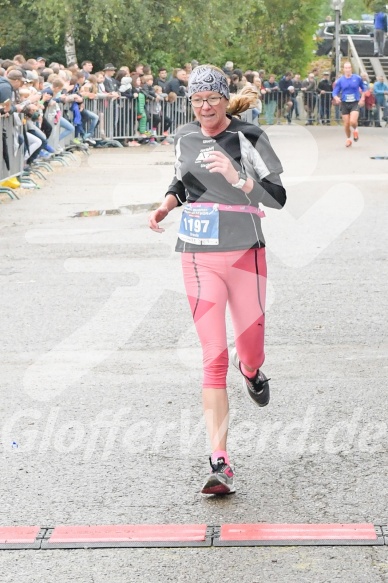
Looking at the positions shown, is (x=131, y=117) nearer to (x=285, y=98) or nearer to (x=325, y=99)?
(x=285, y=98)

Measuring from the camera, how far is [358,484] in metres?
5.41

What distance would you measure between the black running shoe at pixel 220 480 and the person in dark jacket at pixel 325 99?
3987cm

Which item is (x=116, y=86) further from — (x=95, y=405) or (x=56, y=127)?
(x=95, y=405)

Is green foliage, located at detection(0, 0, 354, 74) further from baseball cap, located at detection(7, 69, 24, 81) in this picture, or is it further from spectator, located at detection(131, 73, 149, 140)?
baseball cap, located at detection(7, 69, 24, 81)

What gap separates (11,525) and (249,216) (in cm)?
173

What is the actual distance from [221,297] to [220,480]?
86 centimetres

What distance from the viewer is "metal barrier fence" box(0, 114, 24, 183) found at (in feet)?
58.5

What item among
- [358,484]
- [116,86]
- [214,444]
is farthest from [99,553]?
[116,86]

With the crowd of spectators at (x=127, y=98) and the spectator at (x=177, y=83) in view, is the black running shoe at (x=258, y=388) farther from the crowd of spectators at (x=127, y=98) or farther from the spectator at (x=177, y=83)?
the spectator at (x=177, y=83)

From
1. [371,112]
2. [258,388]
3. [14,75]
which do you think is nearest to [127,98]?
[14,75]

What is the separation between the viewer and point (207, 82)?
218 inches

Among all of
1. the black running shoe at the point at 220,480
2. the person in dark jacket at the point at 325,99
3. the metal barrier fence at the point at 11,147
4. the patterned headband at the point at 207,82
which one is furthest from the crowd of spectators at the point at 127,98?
the black running shoe at the point at 220,480

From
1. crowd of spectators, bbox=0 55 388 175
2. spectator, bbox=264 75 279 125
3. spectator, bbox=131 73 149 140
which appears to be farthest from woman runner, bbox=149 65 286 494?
spectator, bbox=264 75 279 125

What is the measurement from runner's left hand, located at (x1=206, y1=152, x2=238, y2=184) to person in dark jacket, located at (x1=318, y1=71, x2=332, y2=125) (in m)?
39.6
